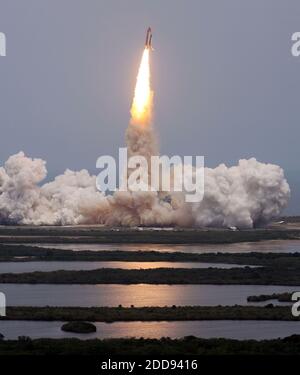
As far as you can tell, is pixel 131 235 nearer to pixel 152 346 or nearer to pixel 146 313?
pixel 146 313

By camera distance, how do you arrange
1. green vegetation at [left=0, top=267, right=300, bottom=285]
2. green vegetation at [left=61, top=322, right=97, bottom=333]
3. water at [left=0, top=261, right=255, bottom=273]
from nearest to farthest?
green vegetation at [left=61, top=322, right=97, bottom=333] → green vegetation at [left=0, top=267, right=300, bottom=285] → water at [left=0, top=261, right=255, bottom=273]

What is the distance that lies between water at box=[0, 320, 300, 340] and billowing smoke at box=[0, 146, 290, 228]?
135 ft

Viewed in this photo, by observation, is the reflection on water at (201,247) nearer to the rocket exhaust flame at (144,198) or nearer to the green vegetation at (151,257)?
the green vegetation at (151,257)

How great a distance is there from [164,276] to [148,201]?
25888 mm

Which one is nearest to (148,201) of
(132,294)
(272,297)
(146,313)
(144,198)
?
(144,198)

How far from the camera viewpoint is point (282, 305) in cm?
6900

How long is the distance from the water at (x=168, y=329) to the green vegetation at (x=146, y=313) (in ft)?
2.49

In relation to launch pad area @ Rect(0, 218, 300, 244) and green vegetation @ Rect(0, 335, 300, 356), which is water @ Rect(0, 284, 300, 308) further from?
launch pad area @ Rect(0, 218, 300, 244)

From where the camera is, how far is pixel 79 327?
61.5 m

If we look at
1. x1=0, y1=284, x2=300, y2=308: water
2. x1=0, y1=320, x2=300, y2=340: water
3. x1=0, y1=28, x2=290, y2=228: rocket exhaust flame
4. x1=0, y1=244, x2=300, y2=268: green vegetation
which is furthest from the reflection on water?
x1=0, y1=320, x2=300, y2=340: water

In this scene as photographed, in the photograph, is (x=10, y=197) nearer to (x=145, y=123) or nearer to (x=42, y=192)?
(x=42, y=192)

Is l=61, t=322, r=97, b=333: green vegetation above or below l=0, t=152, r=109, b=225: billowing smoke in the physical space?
below

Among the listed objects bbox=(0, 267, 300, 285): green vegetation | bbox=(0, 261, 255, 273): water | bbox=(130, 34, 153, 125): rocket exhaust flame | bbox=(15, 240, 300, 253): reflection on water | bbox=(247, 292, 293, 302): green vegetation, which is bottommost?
bbox=(247, 292, 293, 302): green vegetation

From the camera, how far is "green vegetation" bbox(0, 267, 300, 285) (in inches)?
3093
